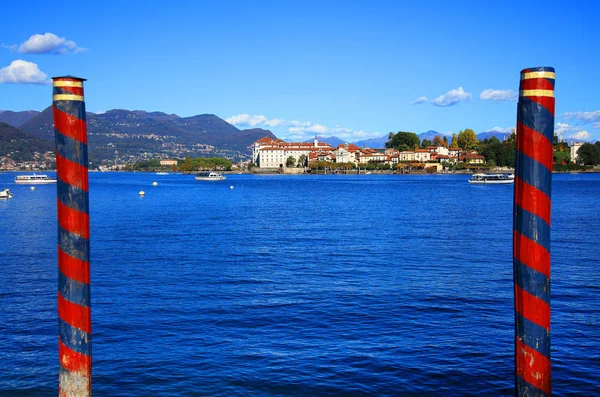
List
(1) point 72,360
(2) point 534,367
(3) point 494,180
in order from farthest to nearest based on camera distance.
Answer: (3) point 494,180, (1) point 72,360, (2) point 534,367

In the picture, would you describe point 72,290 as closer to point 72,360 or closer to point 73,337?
point 73,337

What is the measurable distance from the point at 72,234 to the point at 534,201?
13.2ft

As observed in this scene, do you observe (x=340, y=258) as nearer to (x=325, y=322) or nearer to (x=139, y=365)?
(x=325, y=322)

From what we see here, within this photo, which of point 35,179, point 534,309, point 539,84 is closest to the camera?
point 539,84

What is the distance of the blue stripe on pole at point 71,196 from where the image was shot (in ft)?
17.1

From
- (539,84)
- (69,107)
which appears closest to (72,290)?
(69,107)

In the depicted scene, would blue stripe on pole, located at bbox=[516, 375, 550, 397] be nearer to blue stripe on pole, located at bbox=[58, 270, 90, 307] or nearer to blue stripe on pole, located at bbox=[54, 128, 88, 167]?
blue stripe on pole, located at bbox=[58, 270, 90, 307]

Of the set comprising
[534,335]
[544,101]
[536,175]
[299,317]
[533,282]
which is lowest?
[299,317]

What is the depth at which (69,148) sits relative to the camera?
5.16m

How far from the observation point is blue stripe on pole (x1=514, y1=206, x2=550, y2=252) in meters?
4.80

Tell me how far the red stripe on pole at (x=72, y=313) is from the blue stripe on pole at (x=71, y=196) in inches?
33.8

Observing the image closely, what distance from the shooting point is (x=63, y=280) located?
535cm

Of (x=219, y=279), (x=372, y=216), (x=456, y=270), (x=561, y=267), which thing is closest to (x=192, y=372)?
(x=219, y=279)

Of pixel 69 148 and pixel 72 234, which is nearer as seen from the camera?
pixel 69 148
